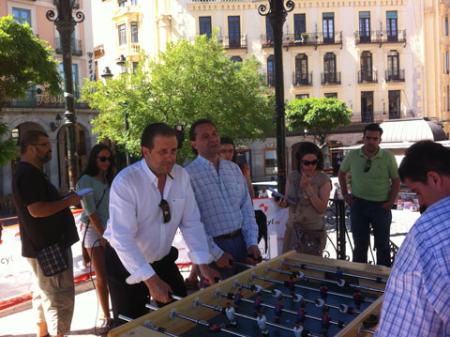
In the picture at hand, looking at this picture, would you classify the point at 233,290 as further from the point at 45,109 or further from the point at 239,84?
the point at 45,109

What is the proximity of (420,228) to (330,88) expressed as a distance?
38.2 m

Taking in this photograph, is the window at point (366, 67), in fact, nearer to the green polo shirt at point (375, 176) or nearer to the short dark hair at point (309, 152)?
the green polo shirt at point (375, 176)

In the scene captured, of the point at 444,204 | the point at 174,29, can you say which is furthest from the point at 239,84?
the point at 444,204

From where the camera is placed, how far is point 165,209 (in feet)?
10.5

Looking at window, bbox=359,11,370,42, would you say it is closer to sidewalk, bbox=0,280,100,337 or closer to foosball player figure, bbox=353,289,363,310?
sidewalk, bbox=0,280,100,337

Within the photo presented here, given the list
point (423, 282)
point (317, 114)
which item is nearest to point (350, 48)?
point (317, 114)

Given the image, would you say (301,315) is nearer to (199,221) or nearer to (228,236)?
(199,221)

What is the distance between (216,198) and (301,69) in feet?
119

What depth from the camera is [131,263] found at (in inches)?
114

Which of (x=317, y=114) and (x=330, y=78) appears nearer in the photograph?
(x=317, y=114)

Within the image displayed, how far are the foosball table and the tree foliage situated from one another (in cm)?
848

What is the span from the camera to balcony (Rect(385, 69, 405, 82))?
1522 inches

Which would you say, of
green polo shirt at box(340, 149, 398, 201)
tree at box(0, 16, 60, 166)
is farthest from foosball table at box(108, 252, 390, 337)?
tree at box(0, 16, 60, 166)

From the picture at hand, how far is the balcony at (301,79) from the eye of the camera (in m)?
38.3
